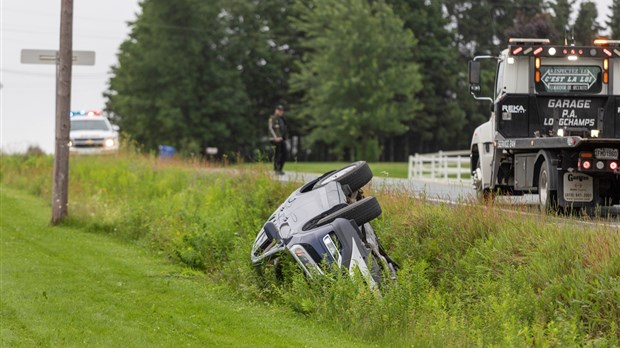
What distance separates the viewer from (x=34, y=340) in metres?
11.6

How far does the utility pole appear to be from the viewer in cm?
2442

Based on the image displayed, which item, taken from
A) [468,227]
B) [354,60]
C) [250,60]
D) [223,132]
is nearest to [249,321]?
[468,227]

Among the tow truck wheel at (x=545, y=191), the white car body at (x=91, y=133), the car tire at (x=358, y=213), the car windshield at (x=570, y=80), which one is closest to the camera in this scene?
the car tire at (x=358, y=213)

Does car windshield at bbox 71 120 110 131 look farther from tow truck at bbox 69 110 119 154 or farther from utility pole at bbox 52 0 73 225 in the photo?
utility pole at bbox 52 0 73 225

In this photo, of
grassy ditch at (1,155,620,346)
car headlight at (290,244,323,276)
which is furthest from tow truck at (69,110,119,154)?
car headlight at (290,244,323,276)

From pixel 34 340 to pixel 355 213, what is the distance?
13.0 feet

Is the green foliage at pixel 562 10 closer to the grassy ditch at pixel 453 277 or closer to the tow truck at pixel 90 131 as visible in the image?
the tow truck at pixel 90 131

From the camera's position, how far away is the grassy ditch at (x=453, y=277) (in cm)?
1115

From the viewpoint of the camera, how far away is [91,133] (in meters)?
42.6

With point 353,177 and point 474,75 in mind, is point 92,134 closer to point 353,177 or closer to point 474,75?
point 474,75

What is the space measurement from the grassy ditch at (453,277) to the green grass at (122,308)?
0.38 metres

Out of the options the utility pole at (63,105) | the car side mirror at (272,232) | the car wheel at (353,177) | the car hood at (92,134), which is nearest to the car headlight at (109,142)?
the car hood at (92,134)

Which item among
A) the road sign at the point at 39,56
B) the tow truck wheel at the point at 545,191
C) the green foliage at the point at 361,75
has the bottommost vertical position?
A: the tow truck wheel at the point at 545,191

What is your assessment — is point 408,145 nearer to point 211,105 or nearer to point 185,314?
point 211,105
